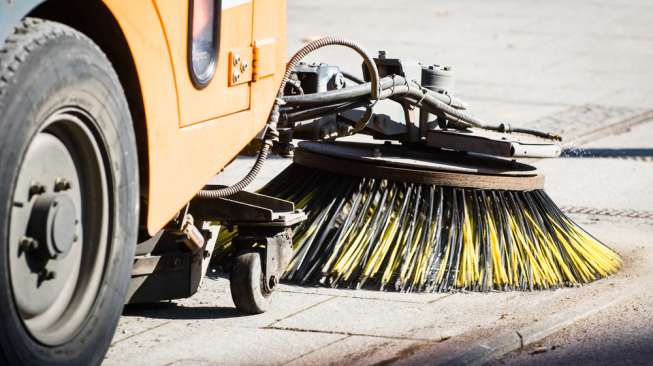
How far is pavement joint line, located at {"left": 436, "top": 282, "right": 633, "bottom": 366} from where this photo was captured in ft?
13.0

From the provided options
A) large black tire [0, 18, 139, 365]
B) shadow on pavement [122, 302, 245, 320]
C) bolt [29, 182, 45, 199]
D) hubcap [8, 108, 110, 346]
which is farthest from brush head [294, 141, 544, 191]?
bolt [29, 182, 45, 199]

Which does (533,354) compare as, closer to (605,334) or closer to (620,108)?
(605,334)

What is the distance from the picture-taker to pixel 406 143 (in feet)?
17.3

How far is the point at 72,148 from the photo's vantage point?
3064 mm

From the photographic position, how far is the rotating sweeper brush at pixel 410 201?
4.78 m

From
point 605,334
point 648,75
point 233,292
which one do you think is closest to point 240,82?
point 233,292

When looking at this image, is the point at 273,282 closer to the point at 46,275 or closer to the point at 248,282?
the point at 248,282

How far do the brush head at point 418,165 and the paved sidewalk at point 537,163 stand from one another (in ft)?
1.57

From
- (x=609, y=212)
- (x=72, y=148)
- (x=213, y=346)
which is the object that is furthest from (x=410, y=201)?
(x=72, y=148)

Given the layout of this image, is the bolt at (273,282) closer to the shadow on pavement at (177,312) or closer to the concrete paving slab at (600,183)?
the shadow on pavement at (177,312)

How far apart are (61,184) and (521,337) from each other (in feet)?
5.92

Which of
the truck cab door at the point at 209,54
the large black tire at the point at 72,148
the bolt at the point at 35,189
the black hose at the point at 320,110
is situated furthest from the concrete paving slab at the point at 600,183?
the bolt at the point at 35,189

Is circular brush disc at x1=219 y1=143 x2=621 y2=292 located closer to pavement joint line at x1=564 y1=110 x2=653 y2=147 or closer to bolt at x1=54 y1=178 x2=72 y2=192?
bolt at x1=54 y1=178 x2=72 y2=192

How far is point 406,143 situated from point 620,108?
4.30 meters
